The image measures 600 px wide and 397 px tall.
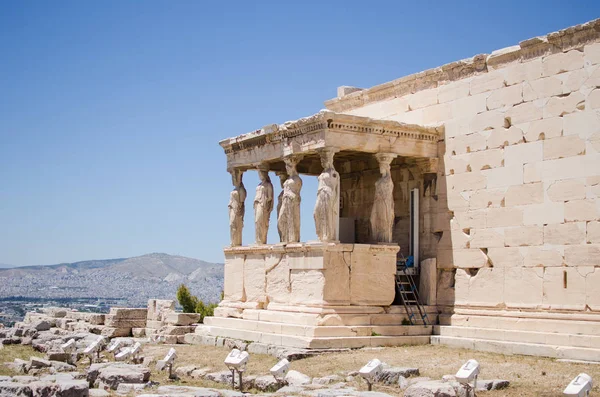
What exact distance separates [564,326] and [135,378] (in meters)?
6.72

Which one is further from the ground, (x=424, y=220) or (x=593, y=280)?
(x=424, y=220)

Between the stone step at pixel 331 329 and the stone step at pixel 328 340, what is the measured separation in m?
0.12

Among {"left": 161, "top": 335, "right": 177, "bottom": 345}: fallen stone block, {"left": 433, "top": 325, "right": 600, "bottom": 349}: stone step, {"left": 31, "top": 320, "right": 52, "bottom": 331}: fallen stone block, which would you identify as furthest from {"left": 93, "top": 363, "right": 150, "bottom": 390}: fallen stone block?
{"left": 31, "top": 320, "right": 52, "bottom": 331}: fallen stone block

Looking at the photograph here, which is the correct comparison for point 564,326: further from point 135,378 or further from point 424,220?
point 135,378

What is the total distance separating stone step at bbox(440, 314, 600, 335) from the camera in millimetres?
13836

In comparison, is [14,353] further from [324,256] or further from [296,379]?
[296,379]

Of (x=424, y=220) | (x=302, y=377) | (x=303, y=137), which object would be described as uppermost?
(x=303, y=137)

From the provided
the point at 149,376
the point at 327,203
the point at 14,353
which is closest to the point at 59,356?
the point at 14,353

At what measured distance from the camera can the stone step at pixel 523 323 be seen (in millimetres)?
13836

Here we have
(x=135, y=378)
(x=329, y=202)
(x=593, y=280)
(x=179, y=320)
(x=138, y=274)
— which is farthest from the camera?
(x=138, y=274)

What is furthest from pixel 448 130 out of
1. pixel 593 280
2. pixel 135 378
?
pixel 135 378

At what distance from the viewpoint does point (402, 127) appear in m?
16.7

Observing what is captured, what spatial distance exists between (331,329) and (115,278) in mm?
93338

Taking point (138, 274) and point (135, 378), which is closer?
point (135, 378)
